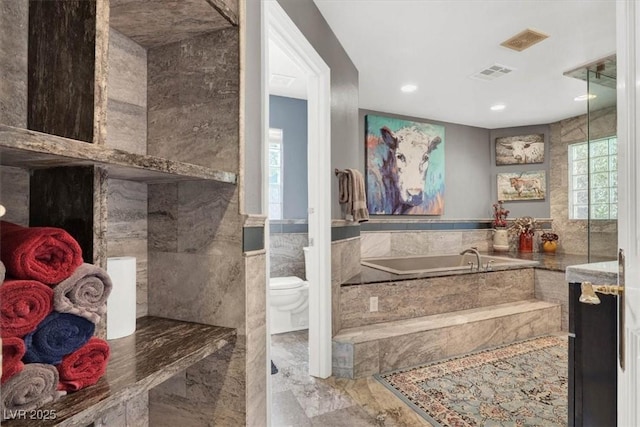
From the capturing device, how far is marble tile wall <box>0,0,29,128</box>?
68cm

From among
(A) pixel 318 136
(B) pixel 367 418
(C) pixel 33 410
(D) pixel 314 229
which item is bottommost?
(B) pixel 367 418

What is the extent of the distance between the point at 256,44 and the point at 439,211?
4.08 m

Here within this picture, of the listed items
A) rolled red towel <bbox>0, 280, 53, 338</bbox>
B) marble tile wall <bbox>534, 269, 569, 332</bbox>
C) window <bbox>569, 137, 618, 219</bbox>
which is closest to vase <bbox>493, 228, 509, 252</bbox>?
marble tile wall <bbox>534, 269, 569, 332</bbox>

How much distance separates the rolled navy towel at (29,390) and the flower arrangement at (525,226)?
559 centimetres

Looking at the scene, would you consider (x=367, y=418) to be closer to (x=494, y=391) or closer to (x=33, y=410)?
(x=494, y=391)

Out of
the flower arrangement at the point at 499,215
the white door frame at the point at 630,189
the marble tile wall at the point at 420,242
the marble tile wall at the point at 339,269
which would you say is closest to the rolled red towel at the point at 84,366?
the white door frame at the point at 630,189

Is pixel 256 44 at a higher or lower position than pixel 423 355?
higher

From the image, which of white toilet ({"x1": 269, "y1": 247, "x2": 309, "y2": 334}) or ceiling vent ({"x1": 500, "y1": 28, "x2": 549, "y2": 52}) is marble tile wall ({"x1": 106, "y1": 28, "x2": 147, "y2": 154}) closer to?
white toilet ({"x1": 269, "y1": 247, "x2": 309, "y2": 334})

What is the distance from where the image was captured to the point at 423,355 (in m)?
2.57

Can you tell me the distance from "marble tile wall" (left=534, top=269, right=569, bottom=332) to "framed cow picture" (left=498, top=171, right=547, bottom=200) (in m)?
1.96

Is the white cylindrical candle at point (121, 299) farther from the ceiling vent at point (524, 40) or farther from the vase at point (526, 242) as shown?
the vase at point (526, 242)

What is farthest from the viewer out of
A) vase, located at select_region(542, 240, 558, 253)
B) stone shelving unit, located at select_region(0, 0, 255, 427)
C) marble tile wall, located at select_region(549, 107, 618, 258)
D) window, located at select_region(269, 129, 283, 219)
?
vase, located at select_region(542, 240, 558, 253)

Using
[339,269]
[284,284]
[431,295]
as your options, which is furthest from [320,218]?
[431,295]

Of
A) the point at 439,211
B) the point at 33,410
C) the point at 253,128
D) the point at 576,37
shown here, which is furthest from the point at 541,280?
the point at 33,410
